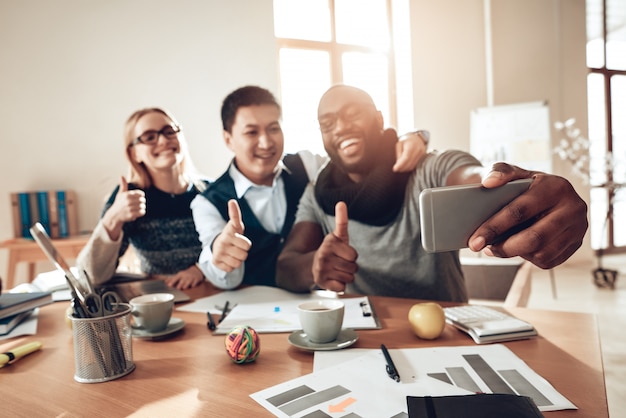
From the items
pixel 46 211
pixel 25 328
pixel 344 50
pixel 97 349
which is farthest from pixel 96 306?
pixel 344 50

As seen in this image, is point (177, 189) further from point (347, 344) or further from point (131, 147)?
point (347, 344)

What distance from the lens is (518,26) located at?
513cm

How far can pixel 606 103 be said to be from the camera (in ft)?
18.4

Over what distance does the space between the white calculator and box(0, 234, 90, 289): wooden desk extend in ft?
9.43

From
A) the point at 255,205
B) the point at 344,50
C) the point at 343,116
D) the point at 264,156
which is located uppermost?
the point at 344,50

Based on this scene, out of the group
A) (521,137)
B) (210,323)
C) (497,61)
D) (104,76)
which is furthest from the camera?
(497,61)

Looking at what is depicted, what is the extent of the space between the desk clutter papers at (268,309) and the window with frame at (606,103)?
5.05m

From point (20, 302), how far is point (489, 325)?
1.14 m

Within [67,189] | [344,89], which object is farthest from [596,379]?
[67,189]

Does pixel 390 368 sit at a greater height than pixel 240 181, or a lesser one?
lesser

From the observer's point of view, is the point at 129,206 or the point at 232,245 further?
the point at 129,206

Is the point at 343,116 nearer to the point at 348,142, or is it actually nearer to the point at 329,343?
the point at 348,142

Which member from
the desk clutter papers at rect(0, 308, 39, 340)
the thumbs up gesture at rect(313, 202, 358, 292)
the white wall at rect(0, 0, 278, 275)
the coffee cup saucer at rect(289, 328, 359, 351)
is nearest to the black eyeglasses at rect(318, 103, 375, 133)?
the thumbs up gesture at rect(313, 202, 358, 292)

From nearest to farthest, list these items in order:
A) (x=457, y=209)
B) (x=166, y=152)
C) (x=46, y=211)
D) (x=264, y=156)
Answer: (x=457, y=209)
(x=264, y=156)
(x=166, y=152)
(x=46, y=211)
